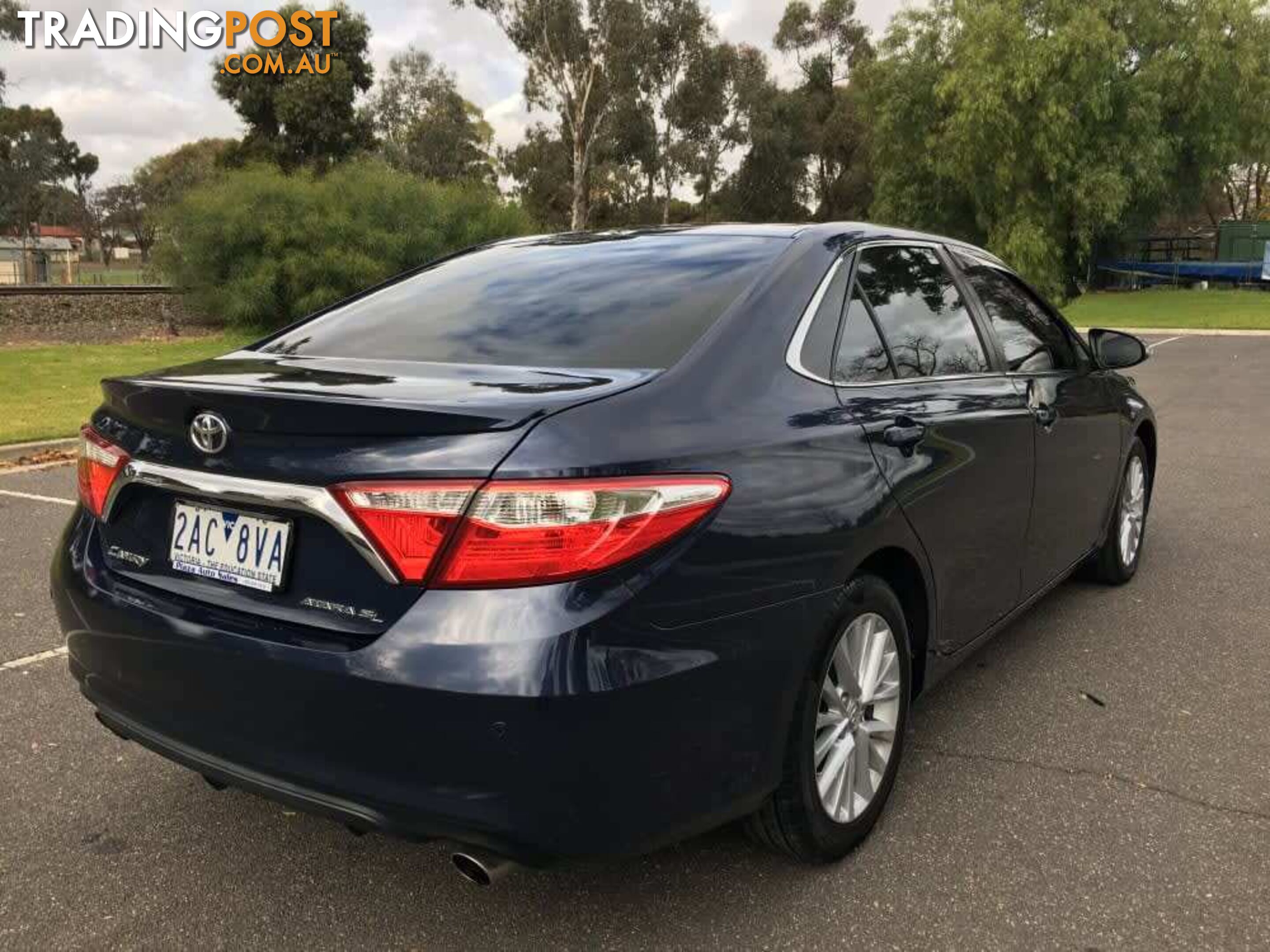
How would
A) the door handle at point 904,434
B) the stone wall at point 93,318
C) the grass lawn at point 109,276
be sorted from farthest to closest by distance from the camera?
the grass lawn at point 109,276 → the stone wall at point 93,318 → the door handle at point 904,434

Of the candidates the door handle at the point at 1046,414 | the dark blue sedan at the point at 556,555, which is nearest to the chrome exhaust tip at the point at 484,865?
the dark blue sedan at the point at 556,555

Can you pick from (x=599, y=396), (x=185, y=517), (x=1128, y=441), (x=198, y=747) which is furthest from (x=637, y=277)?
(x=1128, y=441)

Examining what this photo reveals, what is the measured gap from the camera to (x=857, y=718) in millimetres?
2629

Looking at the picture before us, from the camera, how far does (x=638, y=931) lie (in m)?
2.35

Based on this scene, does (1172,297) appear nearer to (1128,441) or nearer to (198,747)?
(1128,441)

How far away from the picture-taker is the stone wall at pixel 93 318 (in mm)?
21531

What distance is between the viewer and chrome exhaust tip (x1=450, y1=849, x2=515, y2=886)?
1.99m

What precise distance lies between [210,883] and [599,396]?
1538 mm

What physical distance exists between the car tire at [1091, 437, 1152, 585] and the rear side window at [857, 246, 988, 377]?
5.42ft

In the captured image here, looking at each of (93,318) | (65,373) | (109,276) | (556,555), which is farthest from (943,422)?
(109,276)

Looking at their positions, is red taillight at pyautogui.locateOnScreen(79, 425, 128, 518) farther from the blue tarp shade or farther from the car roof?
the blue tarp shade

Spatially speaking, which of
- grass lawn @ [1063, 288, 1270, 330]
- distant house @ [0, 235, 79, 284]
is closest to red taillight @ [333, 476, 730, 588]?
grass lawn @ [1063, 288, 1270, 330]

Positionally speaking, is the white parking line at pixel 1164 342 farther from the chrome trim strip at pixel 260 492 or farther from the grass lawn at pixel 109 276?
the grass lawn at pixel 109 276

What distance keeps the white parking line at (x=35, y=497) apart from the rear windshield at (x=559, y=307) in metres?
4.33
